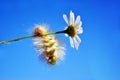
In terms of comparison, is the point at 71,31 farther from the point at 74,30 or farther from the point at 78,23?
the point at 78,23

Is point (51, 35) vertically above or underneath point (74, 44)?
underneath

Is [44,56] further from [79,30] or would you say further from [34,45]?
[79,30]

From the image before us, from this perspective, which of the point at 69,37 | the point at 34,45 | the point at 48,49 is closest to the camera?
the point at 48,49

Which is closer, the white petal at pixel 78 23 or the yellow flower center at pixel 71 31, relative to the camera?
the yellow flower center at pixel 71 31

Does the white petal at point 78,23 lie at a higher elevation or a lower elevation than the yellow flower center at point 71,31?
higher

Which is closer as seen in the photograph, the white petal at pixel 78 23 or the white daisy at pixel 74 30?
the white daisy at pixel 74 30

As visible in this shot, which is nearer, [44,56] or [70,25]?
[44,56]

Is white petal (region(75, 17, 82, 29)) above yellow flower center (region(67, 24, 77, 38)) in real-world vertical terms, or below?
above

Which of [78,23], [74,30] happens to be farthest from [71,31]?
[78,23]

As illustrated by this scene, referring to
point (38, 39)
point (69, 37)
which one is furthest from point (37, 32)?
point (69, 37)

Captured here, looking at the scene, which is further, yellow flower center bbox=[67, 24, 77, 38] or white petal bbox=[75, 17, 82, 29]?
white petal bbox=[75, 17, 82, 29]

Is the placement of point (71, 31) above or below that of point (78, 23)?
below
